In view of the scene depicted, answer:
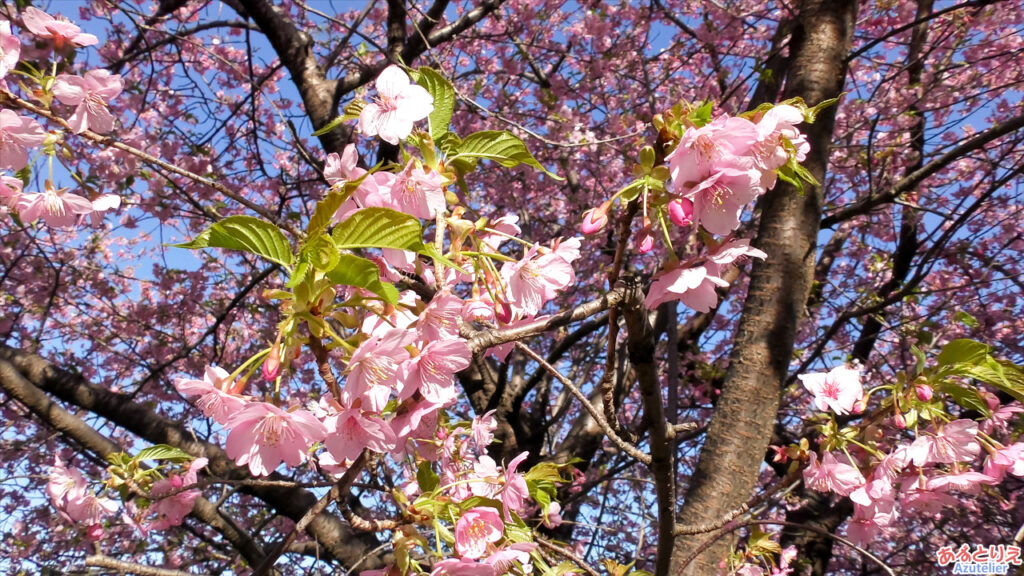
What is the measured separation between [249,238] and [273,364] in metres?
0.16

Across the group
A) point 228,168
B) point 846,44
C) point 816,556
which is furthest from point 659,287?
point 228,168

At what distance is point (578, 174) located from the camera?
18.0 ft

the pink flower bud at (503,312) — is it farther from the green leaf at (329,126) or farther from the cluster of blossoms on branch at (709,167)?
the green leaf at (329,126)

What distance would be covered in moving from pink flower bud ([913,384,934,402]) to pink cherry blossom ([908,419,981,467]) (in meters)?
0.10

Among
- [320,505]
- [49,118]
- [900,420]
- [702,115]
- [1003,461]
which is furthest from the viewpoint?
[1003,461]

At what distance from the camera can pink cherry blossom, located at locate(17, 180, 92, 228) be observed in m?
1.52

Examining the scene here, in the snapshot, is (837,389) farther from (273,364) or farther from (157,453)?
(157,453)

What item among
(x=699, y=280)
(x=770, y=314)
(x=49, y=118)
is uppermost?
(x=770, y=314)

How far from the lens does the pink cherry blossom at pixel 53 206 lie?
1521mm

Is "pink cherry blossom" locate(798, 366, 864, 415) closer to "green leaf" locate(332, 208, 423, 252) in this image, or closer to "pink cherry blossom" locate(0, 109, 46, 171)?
"green leaf" locate(332, 208, 423, 252)

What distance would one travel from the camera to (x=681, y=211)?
81 cm

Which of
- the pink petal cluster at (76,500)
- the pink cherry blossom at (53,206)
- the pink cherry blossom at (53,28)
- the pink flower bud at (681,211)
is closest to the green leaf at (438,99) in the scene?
the pink flower bud at (681,211)

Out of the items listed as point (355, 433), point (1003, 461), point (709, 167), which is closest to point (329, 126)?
point (355, 433)

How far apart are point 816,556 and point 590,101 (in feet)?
13.1
